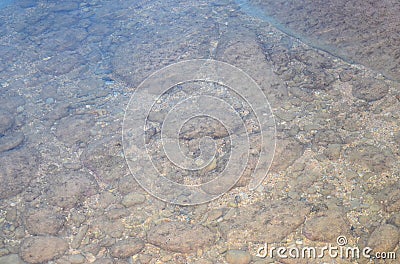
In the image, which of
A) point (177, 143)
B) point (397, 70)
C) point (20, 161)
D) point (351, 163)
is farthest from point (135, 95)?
point (397, 70)

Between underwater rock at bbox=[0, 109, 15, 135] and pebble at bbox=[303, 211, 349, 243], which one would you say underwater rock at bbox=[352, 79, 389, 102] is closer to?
pebble at bbox=[303, 211, 349, 243]

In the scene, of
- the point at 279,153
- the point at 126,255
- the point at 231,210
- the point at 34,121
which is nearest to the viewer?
the point at 126,255

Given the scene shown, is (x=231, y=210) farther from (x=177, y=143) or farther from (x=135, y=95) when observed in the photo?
(x=135, y=95)

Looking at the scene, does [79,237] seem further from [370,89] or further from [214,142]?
[370,89]


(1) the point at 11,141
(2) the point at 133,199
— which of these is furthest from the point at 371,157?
(1) the point at 11,141

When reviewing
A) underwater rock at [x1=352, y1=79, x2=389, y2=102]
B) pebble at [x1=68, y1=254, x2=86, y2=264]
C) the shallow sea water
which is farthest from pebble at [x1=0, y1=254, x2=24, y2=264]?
underwater rock at [x1=352, y1=79, x2=389, y2=102]

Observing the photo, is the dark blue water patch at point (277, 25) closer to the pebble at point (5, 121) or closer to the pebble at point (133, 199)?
the pebble at point (133, 199)
